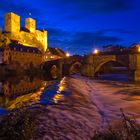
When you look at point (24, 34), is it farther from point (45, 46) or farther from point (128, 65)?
point (128, 65)

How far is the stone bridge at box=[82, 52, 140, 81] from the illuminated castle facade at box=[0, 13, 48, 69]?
17406mm

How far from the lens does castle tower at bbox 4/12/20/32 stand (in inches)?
3086

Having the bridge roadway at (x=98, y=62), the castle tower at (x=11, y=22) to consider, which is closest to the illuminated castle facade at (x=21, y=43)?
the castle tower at (x=11, y=22)

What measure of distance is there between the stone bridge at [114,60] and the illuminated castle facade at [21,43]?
17406 mm

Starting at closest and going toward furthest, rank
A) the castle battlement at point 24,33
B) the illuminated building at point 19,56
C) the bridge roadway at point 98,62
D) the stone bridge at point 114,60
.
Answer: the stone bridge at point 114,60, the bridge roadway at point 98,62, the illuminated building at point 19,56, the castle battlement at point 24,33

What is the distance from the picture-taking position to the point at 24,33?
84125 millimetres

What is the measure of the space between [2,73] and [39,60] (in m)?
19.5

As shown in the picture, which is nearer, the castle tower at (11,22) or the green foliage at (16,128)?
the green foliage at (16,128)

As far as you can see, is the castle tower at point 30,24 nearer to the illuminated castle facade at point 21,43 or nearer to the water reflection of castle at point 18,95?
Answer: the illuminated castle facade at point 21,43

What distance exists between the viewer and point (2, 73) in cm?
5809

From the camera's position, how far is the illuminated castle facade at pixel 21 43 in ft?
210

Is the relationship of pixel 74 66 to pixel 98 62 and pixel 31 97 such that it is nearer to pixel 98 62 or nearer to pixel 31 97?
pixel 98 62

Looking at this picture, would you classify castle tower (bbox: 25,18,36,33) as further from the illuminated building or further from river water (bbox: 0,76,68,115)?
river water (bbox: 0,76,68,115)

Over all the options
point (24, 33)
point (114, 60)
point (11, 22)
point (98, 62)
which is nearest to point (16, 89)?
point (114, 60)
